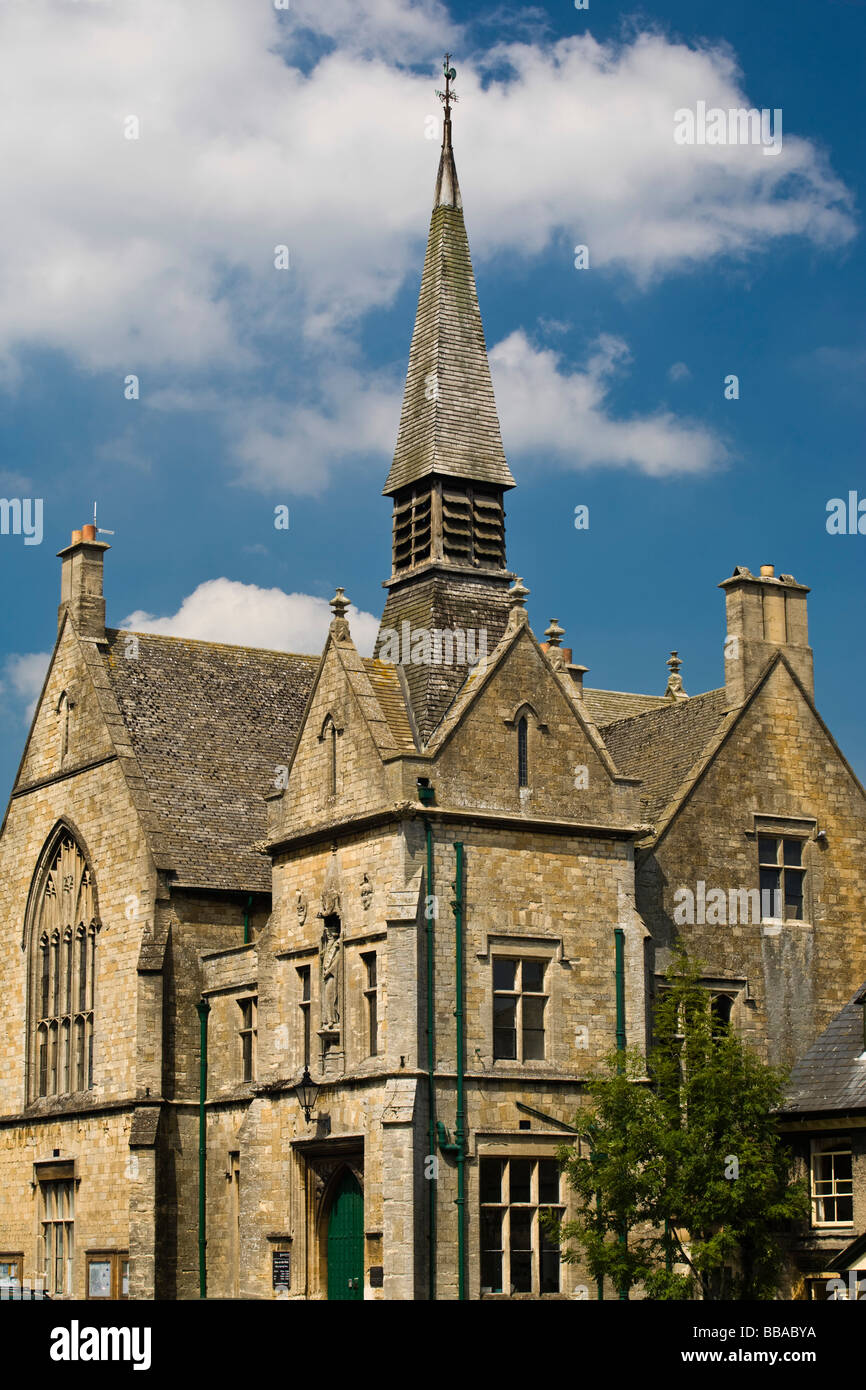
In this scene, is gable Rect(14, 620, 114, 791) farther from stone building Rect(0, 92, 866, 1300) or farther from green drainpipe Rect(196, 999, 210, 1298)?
green drainpipe Rect(196, 999, 210, 1298)

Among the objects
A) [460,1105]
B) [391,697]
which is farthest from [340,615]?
[460,1105]

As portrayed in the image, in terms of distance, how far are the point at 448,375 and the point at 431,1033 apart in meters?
15.1

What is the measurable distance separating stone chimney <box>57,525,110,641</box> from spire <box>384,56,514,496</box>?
352 inches

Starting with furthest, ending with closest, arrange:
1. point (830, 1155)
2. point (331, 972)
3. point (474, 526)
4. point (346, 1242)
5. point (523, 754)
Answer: point (474, 526)
point (523, 754)
point (331, 972)
point (346, 1242)
point (830, 1155)

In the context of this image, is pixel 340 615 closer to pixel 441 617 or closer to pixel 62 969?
pixel 441 617

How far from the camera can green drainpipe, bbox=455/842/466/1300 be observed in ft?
117

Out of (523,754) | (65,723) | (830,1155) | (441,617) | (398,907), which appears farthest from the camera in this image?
(65,723)

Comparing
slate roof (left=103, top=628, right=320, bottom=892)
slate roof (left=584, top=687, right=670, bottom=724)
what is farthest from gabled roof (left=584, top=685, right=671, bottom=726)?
slate roof (left=103, top=628, right=320, bottom=892)

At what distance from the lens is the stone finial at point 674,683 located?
52312 millimetres

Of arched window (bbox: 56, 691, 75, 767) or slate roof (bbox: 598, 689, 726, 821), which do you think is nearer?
slate roof (bbox: 598, 689, 726, 821)

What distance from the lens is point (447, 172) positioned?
152 ft

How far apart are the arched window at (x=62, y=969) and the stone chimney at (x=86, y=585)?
5.02 m

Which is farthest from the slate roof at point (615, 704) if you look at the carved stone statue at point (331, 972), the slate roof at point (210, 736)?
the carved stone statue at point (331, 972)
